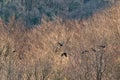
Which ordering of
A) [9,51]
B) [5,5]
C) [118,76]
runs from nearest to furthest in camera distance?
1. [118,76]
2. [9,51]
3. [5,5]

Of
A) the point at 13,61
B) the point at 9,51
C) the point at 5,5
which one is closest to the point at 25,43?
the point at 9,51

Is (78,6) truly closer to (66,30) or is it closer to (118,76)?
(66,30)

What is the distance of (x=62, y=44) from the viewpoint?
37.6 meters

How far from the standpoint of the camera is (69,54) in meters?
37.0

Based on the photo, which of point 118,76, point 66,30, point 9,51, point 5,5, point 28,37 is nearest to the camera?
point 118,76

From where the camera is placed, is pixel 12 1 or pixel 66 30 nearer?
pixel 66 30

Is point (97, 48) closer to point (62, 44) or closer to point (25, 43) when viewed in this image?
point (62, 44)

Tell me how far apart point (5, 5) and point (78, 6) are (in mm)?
13337

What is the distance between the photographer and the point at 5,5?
75000 millimetres

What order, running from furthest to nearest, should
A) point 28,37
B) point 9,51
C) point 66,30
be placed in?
1. point 28,37
2. point 66,30
3. point 9,51

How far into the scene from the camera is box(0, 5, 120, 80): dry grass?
3188cm

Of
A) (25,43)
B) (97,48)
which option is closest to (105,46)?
(97,48)

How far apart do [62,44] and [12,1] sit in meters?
42.4

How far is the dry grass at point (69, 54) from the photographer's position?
3188 centimetres
